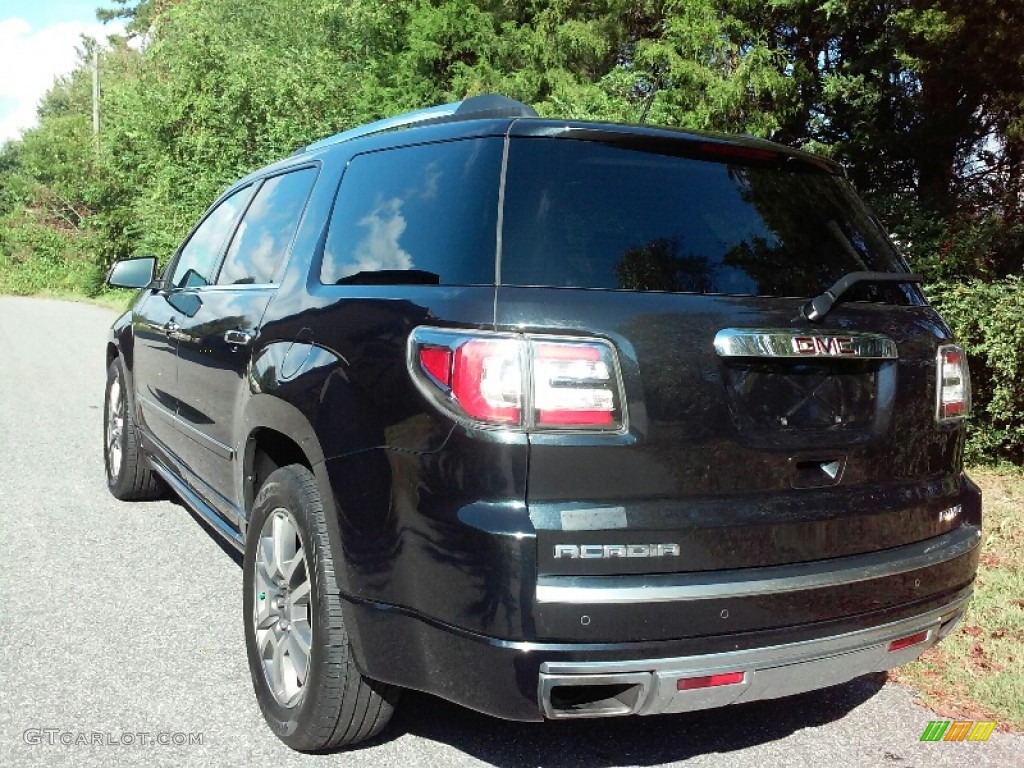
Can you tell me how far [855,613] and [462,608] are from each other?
107 centimetres

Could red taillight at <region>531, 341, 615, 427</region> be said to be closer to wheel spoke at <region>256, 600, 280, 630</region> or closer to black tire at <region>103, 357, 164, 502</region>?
wheel spoke at <region>256, 600, 280, 630</region>

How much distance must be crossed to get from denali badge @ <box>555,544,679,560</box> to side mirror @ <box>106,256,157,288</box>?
12.6 ft

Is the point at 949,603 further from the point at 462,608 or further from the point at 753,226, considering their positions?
the point at 462,608

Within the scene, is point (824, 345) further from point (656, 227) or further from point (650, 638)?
point (650, 638)

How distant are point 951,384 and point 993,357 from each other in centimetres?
406

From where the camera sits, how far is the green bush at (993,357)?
6.73 meters

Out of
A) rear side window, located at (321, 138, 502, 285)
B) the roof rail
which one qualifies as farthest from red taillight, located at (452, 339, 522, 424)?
the roof rail

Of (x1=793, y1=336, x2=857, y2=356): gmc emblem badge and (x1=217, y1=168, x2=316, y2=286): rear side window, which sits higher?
(x1=217, y1=168, x2=316, y2=286): rear side window

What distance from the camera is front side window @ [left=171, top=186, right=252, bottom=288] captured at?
15.6ft

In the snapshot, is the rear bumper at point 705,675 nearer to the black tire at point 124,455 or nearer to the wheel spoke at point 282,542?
the wheel spoke at point 282,542

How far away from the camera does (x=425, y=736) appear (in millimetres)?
3373

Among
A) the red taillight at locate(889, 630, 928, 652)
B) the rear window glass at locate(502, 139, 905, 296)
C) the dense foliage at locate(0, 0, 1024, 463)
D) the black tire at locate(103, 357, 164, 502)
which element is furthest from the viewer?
the dense foliage at locate(0, 0, 1024, 463)

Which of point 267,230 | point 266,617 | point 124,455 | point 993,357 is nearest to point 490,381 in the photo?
point 266,617

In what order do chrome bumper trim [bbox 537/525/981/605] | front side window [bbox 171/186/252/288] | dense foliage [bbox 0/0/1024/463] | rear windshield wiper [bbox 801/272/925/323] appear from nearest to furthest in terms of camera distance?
chrome bumper trim [bbox 537/525/981/605]
rear windshield wiper [bbox 801/272/925/323]
front side window [bbox 171/186/252/288]
dense foliage [bbox 0/0/1024/463]
